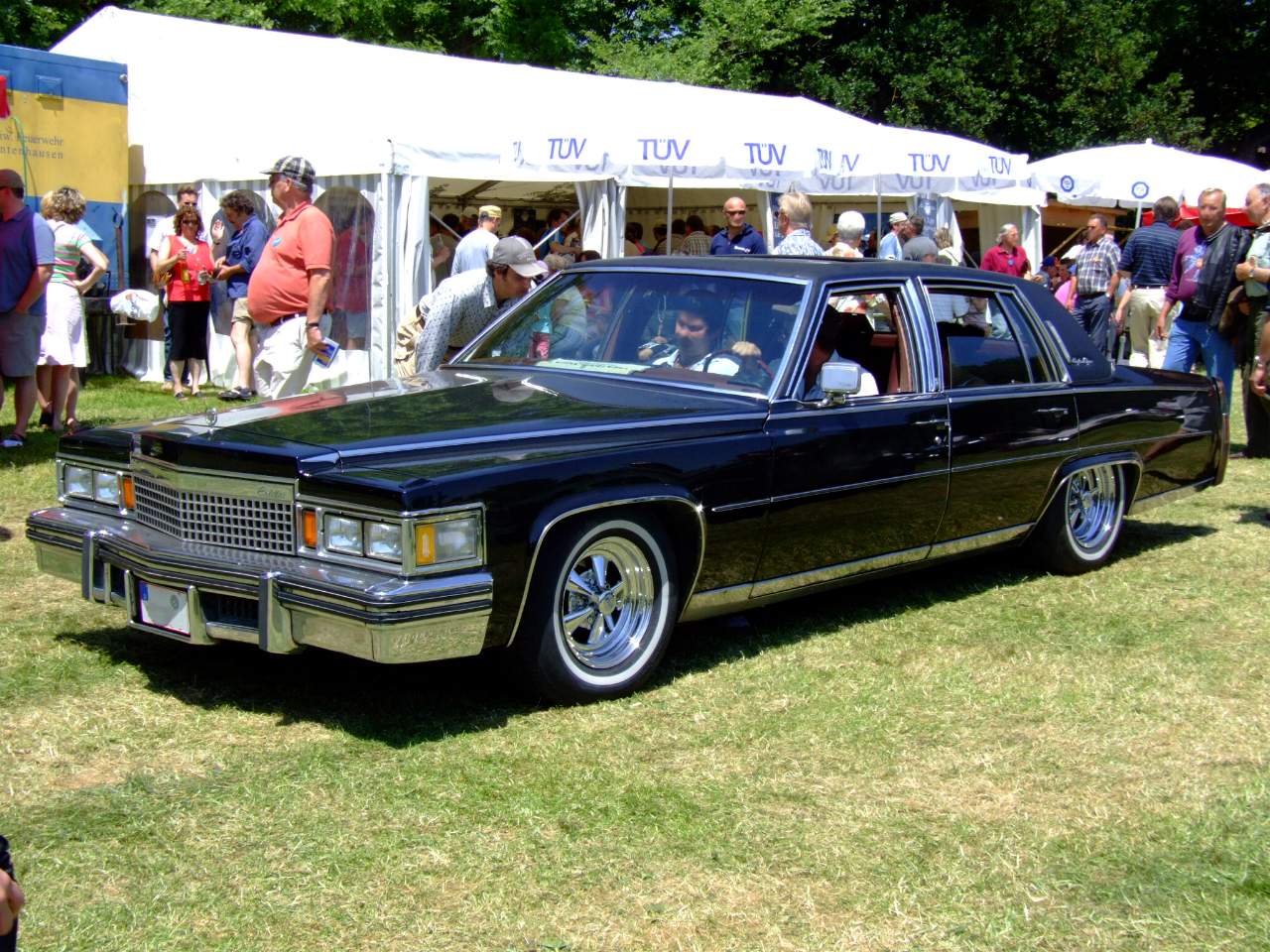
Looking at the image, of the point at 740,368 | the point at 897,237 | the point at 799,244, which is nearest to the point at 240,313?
the point at 799,244

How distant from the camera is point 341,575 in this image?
4090 millimetres

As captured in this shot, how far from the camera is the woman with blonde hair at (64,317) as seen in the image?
9477 mm

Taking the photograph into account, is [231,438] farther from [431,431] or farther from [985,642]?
[985,642]

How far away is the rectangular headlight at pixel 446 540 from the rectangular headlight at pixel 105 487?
58.7 inches

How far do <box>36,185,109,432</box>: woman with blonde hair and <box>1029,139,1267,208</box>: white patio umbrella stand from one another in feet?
41.8

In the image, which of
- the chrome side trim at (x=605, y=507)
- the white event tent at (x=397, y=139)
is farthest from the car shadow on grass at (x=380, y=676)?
the white event tent at (x=397, y=139)

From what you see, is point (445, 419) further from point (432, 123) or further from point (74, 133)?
point (74, 133)

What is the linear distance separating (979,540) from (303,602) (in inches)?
129

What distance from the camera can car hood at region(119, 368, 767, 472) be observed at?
171 inches

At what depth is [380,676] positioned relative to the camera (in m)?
4.87

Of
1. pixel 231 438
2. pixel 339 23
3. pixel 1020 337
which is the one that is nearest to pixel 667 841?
pixel 231 438

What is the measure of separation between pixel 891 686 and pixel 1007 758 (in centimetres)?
72

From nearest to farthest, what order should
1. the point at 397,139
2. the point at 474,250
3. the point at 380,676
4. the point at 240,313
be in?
the point at 380,676
the point at 474,250
the point at 240,313
the point at 397,139

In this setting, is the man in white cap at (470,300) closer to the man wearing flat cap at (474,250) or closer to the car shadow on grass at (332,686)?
the car shadow on grass at (332,686)
